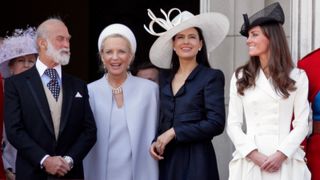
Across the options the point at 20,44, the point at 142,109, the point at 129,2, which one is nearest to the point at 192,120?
the point at 142,109

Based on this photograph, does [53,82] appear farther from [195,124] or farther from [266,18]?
[266,18]

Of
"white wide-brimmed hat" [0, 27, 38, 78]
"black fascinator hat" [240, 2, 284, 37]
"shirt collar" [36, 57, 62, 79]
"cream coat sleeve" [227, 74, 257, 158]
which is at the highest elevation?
"black fascinator hat" [240, 2, 284, 37]

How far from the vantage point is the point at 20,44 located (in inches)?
233

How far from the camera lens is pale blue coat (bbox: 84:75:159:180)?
5129 mm

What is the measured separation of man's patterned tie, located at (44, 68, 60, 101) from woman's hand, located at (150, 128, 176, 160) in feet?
2.14

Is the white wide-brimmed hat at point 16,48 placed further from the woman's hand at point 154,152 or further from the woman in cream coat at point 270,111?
the woman in cream coat at point 270,111

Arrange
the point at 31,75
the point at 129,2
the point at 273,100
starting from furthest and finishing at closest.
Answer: the point at 129,2 → the point at 31,75 → the point at 273,100

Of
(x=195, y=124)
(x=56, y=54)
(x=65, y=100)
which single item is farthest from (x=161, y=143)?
(x=56, y=54)

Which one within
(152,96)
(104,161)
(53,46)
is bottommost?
(104,161)

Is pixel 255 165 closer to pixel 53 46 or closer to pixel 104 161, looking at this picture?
pixel 104 161

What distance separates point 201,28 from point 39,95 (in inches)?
43.3

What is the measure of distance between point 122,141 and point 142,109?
23 cm

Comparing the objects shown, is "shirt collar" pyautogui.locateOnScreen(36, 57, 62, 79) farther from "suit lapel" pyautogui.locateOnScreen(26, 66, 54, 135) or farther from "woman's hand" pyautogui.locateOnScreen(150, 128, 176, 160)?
"woman's hand" pyautogui.locateOnScreen(150, 128, 176, 160)

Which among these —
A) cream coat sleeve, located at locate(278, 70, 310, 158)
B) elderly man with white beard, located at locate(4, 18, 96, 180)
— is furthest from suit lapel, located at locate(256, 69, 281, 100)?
elderly man with white beard, located at locate(4, 18, 96, 180)
